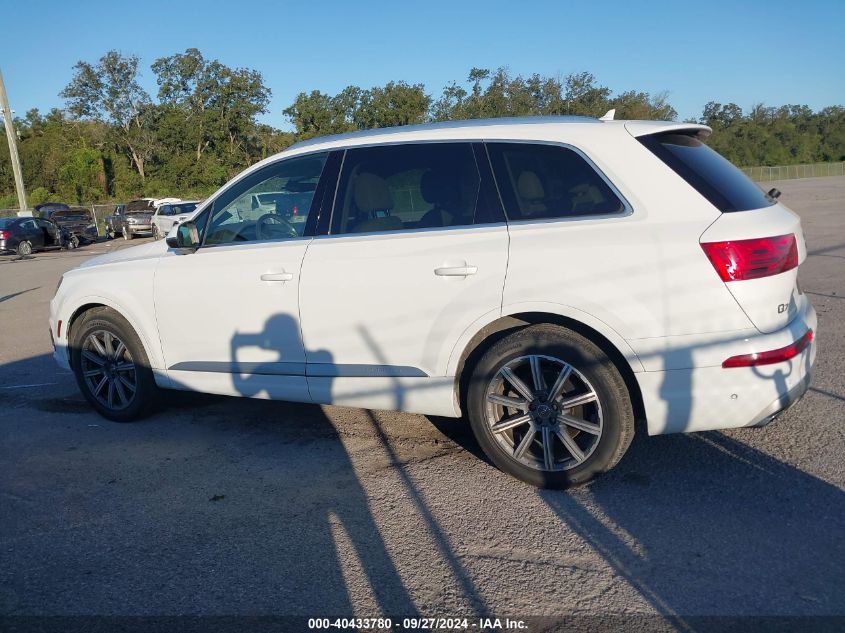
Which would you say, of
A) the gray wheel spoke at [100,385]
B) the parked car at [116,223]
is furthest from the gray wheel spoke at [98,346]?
the parked car at [116,223]

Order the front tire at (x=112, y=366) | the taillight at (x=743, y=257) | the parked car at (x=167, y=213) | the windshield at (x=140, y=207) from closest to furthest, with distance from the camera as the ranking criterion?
the taillight at (x=743, y=257) < the front tire at (x=112, y=366) < the parked car at (x=167, y=213) < the windshield at (x=140, y=207)

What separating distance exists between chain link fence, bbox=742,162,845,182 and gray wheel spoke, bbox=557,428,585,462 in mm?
69055

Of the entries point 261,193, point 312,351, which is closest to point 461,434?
point 312,351

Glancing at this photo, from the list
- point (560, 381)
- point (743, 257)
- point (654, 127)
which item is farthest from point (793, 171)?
point (560, 381)

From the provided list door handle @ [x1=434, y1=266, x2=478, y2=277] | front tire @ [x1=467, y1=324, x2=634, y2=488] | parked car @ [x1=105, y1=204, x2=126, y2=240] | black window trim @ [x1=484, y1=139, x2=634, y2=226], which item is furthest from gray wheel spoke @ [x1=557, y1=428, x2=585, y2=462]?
parked car @ [x1=105, y1=204, x2=126, y2=240]

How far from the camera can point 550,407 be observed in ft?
13.4

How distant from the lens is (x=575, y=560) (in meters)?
3.40

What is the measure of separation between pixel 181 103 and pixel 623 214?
207 feet

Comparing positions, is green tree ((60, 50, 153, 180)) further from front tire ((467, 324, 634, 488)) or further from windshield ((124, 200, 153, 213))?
front tire ((467, 324, 634, 488))

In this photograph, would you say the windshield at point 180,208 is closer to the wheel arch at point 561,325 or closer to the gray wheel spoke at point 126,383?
the gray wheel spoke at point 126,383

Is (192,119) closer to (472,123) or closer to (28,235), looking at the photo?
(28,235)

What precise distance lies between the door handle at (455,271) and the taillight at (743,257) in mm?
1218

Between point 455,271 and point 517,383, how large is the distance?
0.72 meters

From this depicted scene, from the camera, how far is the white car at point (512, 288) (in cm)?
374
